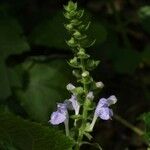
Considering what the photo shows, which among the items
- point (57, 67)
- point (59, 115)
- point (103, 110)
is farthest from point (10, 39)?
point (103, 110)

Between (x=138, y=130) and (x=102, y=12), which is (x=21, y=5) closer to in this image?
(x=102, y=12)

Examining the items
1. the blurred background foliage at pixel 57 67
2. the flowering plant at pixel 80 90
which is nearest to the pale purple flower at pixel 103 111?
the flowering plant at pixel 80 90

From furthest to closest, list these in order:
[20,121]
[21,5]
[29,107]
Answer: [21,5] → [29,107] → [20,121]

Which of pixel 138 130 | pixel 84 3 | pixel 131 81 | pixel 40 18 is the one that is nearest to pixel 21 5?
pixel 40 18

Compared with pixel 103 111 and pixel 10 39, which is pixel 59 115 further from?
pixel 10 39

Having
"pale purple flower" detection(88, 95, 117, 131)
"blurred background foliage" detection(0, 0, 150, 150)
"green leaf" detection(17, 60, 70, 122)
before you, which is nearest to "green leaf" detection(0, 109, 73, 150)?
"pale purple flower" detection(88, 95, 117, 131)

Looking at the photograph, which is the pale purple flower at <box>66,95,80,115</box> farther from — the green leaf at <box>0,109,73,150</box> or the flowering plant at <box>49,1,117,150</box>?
the green leaf at <box>0,109,73,150</box>
